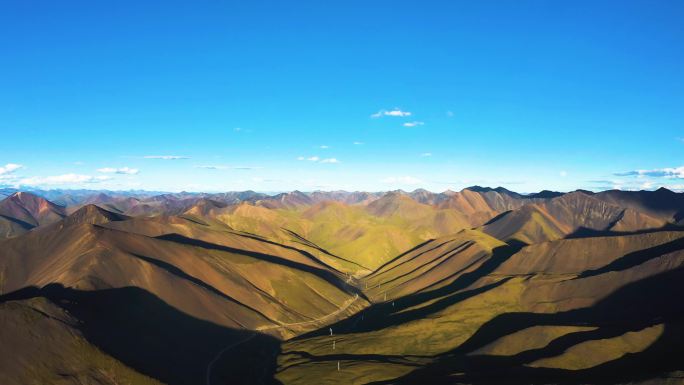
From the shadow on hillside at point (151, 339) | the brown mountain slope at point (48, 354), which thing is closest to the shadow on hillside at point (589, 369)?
the shadow on hillside at point (151, 339)

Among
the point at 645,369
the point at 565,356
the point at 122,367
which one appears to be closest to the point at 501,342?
the point at 565,356

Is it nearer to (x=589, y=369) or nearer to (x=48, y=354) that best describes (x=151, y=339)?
(x=48, y=354)

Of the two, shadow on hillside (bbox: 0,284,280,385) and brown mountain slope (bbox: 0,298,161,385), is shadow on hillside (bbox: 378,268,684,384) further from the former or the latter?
brown mountain slope (bbox: 0,298,161,385)

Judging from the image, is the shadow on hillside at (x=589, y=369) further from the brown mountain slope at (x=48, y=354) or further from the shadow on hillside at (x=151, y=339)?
the brown mountain slope at (x=48, y=354)

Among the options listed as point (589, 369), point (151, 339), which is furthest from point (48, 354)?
point (589, 369)

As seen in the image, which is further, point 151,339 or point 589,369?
point 151,339

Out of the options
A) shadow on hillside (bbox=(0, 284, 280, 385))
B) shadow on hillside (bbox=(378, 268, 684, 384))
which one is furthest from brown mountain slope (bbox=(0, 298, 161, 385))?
shadow on hillside (bbox=(378, 268, 684, 384))

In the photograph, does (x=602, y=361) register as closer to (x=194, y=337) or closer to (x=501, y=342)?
(x=501, y=342)

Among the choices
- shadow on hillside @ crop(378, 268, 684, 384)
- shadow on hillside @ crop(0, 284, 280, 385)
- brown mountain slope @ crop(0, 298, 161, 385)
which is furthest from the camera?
shadow on hillside @ crop(0, 284, 280, 385)

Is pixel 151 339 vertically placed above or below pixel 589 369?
below

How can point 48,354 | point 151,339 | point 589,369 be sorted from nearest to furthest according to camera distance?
point 48,354
point 589,369
point 151,339
